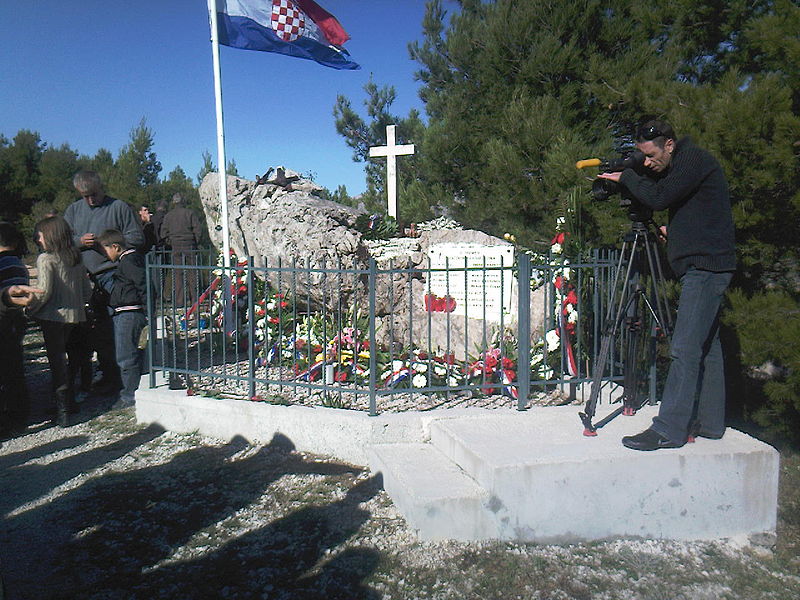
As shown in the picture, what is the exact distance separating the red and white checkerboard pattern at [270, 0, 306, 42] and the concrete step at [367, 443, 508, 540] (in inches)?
210

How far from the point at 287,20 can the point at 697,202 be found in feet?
17.5

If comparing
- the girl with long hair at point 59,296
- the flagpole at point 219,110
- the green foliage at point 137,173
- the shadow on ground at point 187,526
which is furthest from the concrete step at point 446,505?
the green foliage at point 137,173

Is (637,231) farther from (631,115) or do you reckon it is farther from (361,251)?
(361,251)

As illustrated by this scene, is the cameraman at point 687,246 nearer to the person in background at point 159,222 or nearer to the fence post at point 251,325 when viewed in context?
the fence post at point 251,325

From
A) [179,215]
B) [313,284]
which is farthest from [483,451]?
[179,215]

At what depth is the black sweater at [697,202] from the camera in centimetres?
297

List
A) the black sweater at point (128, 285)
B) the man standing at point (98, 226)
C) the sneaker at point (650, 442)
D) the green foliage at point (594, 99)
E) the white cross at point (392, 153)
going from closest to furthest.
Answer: the sneaker at point (650, 442)
the green foliage at point (594, 99)
the black sweater at point (128, 285)
the man standing at point (98, 226)
the white cross at point (392, 153)

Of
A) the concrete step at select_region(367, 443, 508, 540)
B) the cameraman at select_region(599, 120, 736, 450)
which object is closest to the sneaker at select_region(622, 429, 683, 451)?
the cameraman at select_region(599, 120, 736, 450)

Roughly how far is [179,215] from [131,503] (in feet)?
18.2

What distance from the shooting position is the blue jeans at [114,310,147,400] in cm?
505

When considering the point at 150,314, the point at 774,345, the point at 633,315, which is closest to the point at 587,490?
the point at 633,315

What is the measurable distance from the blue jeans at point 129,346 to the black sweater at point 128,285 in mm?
85

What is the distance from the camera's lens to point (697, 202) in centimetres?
303

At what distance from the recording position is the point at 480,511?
2.97 m
